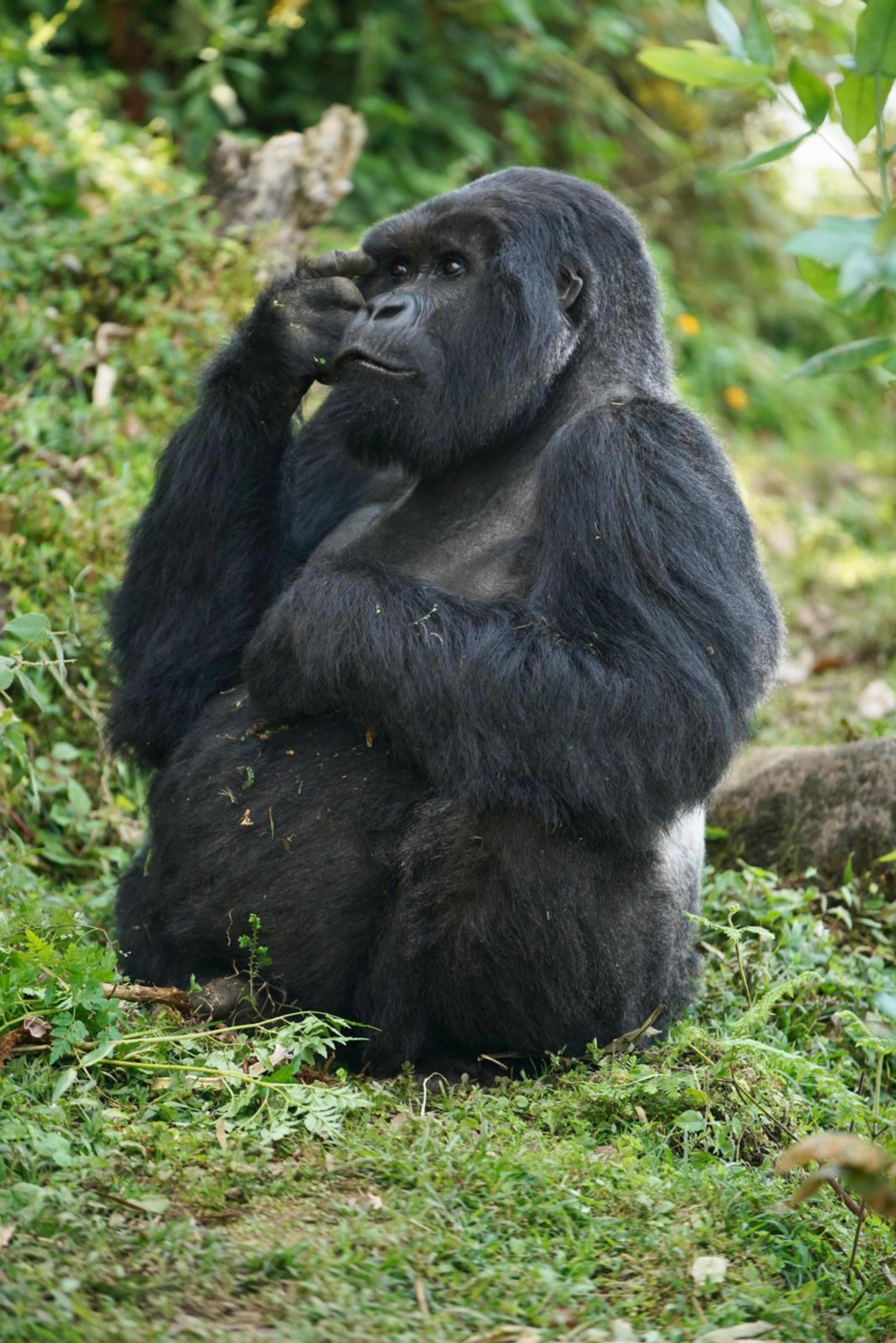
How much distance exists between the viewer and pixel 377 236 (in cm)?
385

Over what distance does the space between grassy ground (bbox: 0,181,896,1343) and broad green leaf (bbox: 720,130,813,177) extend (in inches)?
67.4

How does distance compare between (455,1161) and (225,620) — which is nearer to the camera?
(455,1161)

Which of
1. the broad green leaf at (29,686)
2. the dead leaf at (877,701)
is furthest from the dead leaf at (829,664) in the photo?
the broad green leaf at (29,686)

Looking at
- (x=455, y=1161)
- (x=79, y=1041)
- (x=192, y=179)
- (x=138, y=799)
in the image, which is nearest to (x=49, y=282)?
(x=192, y=179)

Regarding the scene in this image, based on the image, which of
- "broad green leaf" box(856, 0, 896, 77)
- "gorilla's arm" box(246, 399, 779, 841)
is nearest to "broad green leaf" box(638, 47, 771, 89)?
"broad green leaf" box(856, 0, 896, 77)

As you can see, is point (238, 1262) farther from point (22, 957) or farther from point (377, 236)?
point (377, 236)

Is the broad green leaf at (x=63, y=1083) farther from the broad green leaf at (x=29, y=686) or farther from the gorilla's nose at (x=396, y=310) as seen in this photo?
the gorilla's nose at (x=396, y=310)

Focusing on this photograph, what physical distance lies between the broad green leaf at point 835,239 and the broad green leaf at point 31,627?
1849 millimetres

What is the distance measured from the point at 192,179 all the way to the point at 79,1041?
17.6ft

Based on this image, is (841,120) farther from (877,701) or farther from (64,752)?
(877,701)

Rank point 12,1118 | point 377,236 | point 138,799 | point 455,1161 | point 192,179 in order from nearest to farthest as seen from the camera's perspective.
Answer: point 12,1118 → point 455,1161 → point 377,236 → point 138,799 → point 192,179

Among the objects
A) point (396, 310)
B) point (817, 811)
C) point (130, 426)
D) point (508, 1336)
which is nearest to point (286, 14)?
point (130, 426)

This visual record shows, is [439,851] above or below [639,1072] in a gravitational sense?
above

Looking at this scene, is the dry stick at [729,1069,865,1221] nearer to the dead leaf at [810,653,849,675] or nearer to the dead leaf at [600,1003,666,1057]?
the dead leaf at [600,1003,666,1057]
